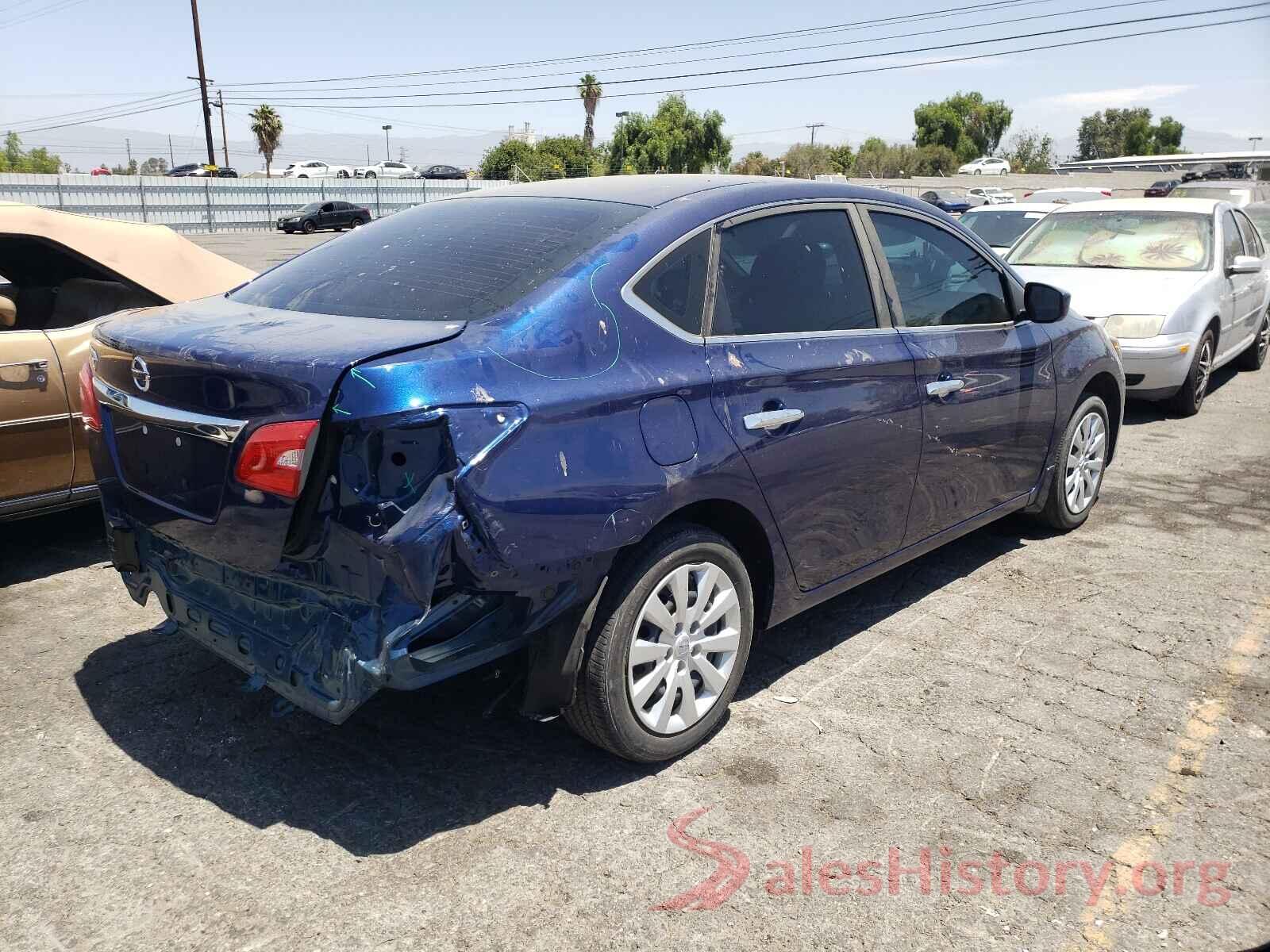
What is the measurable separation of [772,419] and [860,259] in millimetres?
953

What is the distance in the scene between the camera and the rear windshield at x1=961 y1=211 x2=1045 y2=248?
12.7 meters

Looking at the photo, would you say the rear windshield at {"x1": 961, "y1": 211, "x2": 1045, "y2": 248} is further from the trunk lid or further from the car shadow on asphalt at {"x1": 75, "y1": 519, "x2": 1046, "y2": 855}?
the trunk lid

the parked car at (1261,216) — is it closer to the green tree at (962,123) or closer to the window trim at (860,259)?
the window trim at (860,259)

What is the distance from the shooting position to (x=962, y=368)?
4.21 metres

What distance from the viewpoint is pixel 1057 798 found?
10.3 feet

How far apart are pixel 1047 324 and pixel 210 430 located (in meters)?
3.77

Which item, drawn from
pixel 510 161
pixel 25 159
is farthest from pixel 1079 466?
pixel 25 159

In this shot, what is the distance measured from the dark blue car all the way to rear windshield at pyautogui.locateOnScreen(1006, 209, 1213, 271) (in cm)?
559

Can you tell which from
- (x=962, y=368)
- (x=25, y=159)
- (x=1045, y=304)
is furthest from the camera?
(x=25, y=159)

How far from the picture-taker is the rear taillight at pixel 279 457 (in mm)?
2611

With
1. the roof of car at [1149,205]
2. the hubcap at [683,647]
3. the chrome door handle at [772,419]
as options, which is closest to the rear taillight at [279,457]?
the hubcap at [683,647]

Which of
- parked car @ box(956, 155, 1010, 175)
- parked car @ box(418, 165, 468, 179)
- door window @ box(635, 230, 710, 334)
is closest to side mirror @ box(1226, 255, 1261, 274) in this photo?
door window @ box(635, 230, 710, 334)

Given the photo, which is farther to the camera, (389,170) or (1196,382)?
(389,170)

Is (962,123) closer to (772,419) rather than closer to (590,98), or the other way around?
(590,98)
